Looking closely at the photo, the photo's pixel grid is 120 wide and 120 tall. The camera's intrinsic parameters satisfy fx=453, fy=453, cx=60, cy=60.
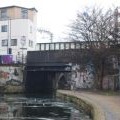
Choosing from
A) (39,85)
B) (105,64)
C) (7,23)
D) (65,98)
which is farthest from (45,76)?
(65,98)

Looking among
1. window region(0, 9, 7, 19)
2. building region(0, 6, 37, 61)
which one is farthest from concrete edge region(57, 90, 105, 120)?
window region(0, 9, 7, 19)

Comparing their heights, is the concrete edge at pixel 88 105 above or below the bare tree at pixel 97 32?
below

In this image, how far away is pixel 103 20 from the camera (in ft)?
217

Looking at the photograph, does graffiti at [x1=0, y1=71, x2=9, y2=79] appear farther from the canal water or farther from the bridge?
the canal water

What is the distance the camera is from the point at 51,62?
78.2 m

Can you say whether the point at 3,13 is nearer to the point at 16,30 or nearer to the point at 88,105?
the point at 16,30

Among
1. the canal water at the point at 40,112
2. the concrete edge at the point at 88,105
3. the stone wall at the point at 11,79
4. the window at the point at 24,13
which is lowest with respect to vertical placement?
the canal water at the point at 40,112

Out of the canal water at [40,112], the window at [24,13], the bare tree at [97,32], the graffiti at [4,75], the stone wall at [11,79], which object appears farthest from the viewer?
the window at [24,13]

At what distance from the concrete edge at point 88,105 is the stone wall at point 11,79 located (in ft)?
53.8

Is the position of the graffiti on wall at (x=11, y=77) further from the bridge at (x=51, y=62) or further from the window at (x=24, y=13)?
the window at (x=24, y=13)

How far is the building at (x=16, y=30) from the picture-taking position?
94500 mm

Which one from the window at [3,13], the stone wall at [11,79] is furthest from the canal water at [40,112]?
the window at [3,13]

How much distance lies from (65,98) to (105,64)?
1267 cm

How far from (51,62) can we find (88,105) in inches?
1564
